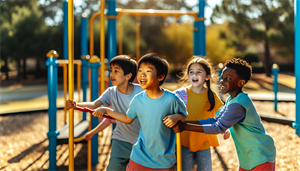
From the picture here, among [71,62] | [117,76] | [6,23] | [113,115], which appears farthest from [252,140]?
[6,23]

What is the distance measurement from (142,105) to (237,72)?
734mm

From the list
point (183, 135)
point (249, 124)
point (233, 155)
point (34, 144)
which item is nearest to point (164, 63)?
point (249, 124)

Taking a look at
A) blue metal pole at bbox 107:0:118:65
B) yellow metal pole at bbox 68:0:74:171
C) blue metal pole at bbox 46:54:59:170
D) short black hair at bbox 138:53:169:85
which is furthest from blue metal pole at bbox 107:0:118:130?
short black hair at bbox 138:53:169:85

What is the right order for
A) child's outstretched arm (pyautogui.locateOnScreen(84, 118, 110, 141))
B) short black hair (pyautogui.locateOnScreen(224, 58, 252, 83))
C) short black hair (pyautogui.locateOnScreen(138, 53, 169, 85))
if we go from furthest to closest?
child's outstretched arm (pyautogui.locateOnScreen(84, 118, 110, 141))
short black hair (pyautogui.locateOnScreen(224, 58, 252, 83))
short black hair (pyautogui.locateOnScreen(138, 53, 169, 85))

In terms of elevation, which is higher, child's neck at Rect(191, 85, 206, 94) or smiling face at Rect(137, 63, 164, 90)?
smiling face at Rect(137, 63, 164, 90)

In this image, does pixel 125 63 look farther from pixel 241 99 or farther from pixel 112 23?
pixel 112 23

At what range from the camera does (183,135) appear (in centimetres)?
256

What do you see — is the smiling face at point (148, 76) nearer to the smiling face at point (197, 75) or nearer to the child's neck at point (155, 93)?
the child's neck at point (155, 93)

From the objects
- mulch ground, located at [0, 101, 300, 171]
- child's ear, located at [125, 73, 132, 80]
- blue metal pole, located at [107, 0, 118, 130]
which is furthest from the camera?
blue metal pole, located at [107, 0, 118, 130]

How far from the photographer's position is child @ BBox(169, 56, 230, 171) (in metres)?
2.53

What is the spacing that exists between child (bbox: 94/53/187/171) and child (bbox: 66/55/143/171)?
1.86 feet

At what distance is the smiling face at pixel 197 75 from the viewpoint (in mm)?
2525

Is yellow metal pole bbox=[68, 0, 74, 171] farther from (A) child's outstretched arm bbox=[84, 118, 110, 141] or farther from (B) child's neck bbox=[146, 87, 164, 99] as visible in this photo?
(B) child's neck bbox=[146, 87, 164, 99]

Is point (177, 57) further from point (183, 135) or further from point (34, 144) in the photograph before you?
point (183, 135)
